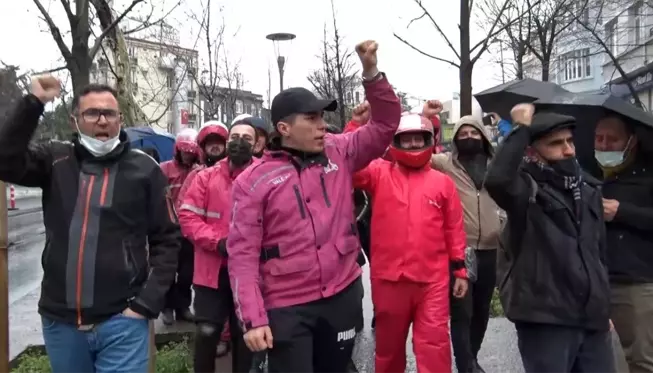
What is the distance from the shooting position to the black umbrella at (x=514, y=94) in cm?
384

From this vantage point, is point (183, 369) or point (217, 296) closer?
point (217, 296)

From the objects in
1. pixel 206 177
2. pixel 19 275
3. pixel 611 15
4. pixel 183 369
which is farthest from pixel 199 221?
pixel 611 15

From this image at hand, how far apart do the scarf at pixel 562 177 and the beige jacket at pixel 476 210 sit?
5.74 ft

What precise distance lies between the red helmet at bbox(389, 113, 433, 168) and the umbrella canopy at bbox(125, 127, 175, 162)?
4.46m

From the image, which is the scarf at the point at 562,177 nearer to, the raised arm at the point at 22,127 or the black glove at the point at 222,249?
the black glove at the point at 222,249

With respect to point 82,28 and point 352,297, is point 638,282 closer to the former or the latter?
point 352,297

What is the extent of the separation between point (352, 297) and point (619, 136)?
172 cm

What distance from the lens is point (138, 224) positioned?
3.38 metres

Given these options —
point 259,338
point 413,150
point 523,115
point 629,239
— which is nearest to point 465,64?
point 413,150

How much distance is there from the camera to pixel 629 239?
3.84m

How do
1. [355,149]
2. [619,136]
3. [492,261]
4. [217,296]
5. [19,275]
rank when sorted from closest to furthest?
[355,149] < [619,136] < [217,296] < [492,261] < [19,275]

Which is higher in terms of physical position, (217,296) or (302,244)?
(302,244)

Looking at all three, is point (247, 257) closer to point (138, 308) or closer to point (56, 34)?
point (138, 308)

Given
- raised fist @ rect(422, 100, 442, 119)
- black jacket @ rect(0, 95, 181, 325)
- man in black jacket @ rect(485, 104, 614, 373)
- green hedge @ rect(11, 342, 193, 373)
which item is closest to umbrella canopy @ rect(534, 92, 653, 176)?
man in black jacket @ rect(485, 104, 614, 373)
